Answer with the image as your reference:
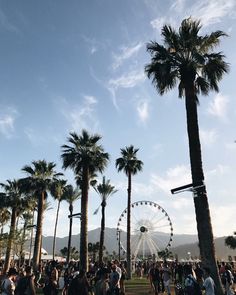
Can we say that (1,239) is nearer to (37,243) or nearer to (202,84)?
(37,243)

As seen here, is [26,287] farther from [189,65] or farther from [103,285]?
[189,65]

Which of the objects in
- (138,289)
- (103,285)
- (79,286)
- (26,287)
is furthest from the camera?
(138,289)

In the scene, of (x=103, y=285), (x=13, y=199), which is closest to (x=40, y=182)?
(x=13, y=199)

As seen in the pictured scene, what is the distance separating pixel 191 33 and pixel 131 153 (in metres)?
27.2

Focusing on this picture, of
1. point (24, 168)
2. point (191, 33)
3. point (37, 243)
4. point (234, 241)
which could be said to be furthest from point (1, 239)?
point (234, 241)

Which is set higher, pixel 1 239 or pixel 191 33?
pixel 191 33

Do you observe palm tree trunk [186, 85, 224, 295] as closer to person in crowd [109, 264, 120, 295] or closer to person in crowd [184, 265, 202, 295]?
person in crowd [109, 264, 120, 295]

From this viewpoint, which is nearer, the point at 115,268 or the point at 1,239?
the point at 115,268

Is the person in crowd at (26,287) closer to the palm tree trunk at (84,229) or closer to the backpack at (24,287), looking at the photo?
the backpack at (24,287)

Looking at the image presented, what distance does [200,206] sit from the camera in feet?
56.6

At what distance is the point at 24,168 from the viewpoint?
1734 inches

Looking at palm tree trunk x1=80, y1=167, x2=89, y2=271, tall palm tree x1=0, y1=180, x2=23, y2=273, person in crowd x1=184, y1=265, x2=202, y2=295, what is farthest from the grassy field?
tall palm tree x1=0, y1=180, x2=23, y2=273

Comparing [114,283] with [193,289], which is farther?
[114,283]

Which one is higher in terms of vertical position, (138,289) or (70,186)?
(70,186)
